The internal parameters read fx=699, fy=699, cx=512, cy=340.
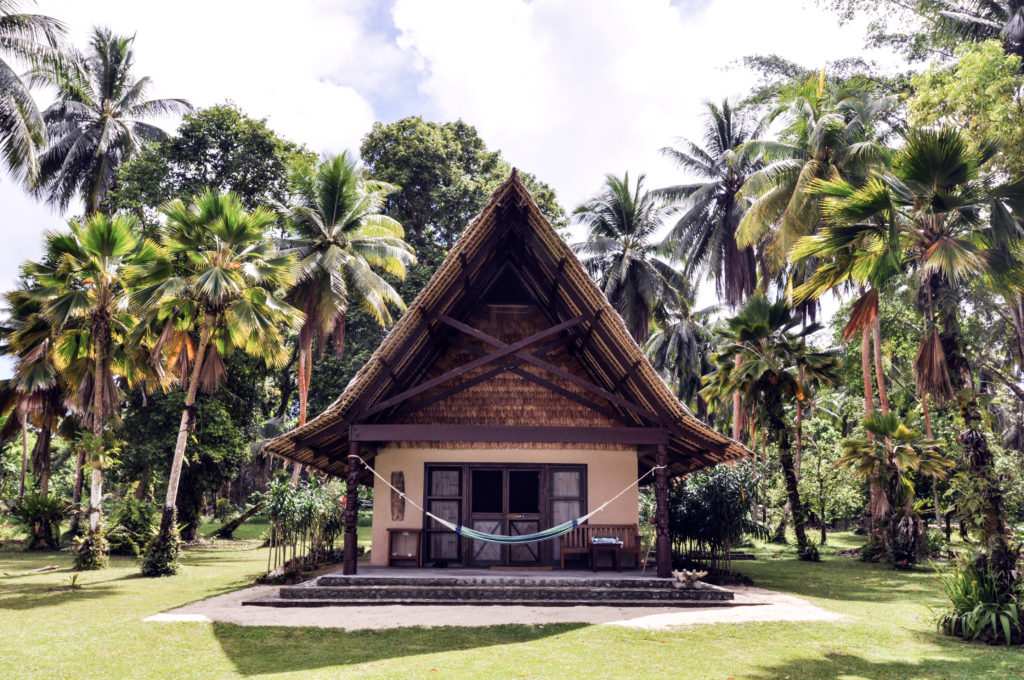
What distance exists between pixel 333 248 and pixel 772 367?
12183 mm

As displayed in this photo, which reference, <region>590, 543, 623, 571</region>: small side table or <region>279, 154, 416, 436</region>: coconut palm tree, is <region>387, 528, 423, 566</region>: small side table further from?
<region>279, 154, 416, 436</region>: coconut palm tree

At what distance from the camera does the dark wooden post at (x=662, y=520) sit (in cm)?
1000

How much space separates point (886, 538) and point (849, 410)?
12.4 meters

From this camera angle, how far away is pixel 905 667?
20.9 feet

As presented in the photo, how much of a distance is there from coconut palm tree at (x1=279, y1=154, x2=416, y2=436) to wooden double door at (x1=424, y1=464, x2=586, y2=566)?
843 cm

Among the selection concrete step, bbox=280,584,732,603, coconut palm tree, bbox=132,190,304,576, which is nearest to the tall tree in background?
coconut palm tree, bbox=132,190,304,576

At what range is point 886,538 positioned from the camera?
54.9ft

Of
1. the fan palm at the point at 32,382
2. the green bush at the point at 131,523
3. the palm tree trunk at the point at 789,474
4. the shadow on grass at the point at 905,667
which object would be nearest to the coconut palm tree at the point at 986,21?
the palm tree trunk at the point at 789,474

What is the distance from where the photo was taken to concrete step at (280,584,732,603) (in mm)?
9062

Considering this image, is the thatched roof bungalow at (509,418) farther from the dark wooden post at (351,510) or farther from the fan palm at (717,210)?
the fan palm at (717,210)

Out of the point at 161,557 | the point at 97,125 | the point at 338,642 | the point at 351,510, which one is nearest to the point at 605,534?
the point at 351,510

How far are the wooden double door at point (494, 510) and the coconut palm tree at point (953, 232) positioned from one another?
18.9 feet

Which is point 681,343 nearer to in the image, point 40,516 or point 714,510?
point 714,510

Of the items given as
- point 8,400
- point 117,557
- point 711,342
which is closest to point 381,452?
point 117,557
